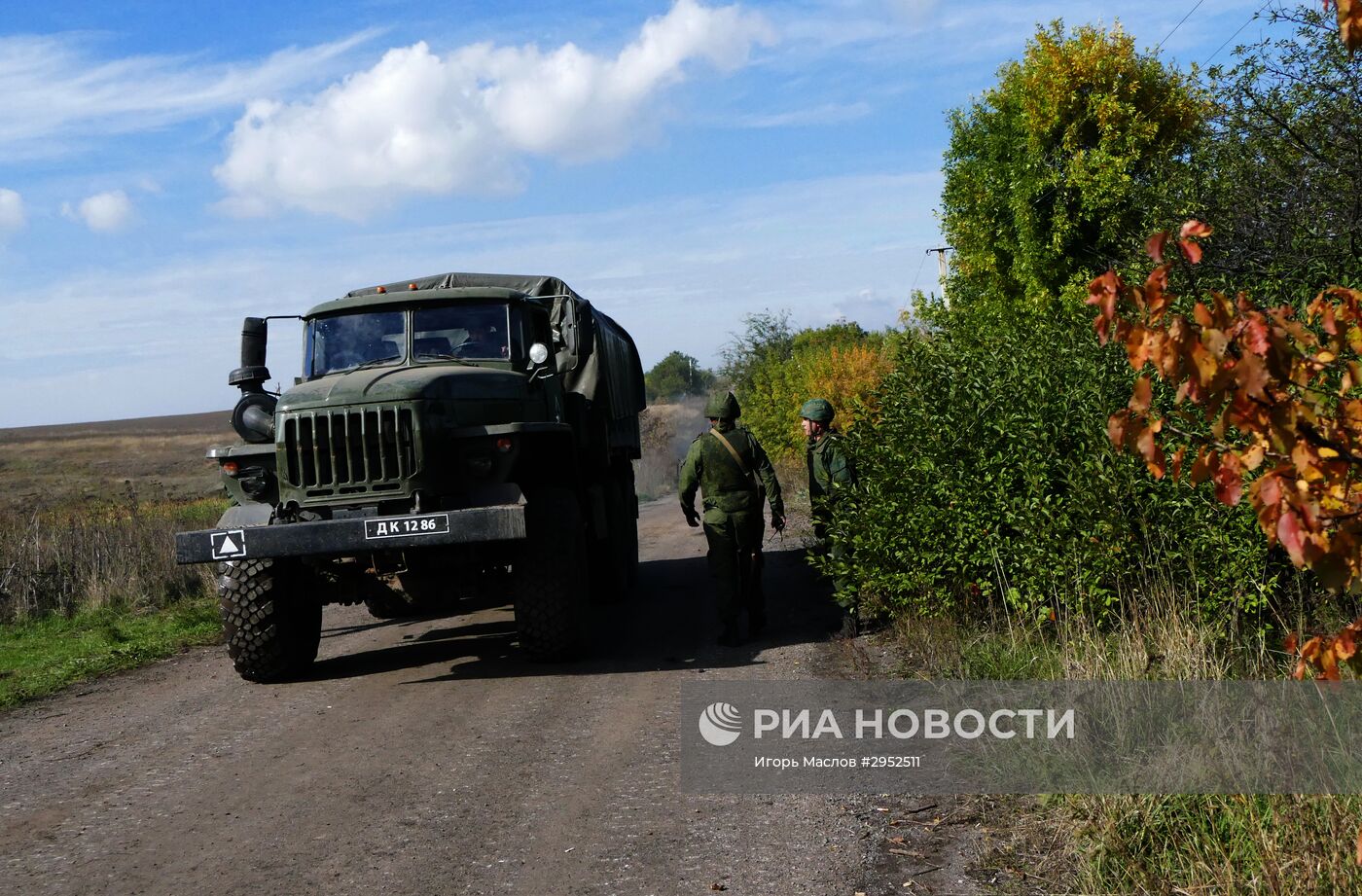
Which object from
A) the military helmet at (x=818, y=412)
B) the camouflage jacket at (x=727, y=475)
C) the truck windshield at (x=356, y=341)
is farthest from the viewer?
the military helmet at (x=818, y=412)

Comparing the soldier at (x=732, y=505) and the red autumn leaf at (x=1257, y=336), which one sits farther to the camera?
the soldier at (x=732, y=505)

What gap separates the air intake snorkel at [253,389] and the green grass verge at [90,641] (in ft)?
7.08

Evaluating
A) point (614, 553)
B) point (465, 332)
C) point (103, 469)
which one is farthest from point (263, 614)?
point (103, 469)

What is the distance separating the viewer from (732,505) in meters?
8.85

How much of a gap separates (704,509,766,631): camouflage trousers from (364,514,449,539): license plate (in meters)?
2.17

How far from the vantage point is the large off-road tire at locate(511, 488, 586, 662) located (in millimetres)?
7883

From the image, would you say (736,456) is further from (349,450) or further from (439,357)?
(349,450)

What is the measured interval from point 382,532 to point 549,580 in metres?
1.16

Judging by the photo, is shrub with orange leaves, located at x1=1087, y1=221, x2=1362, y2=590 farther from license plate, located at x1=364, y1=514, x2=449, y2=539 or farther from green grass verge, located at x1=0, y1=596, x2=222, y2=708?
green grass verge, located at x1=0, y1=596, x2=222, y2=708

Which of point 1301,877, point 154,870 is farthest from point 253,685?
point 1301,877
